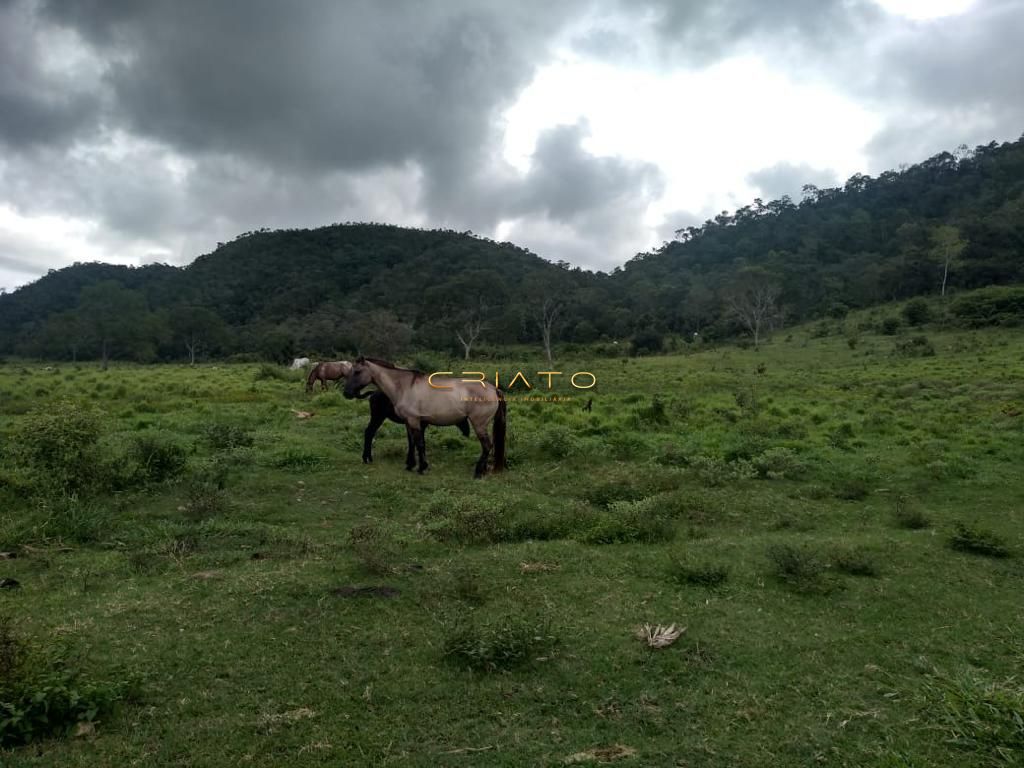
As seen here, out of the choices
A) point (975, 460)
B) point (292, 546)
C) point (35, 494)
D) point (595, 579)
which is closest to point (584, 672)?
point (595, 579)

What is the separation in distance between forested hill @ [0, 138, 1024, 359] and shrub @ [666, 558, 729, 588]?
144 ft

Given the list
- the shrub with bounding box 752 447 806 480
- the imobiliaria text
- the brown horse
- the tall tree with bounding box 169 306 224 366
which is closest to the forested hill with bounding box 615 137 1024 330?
the imobiliaria text

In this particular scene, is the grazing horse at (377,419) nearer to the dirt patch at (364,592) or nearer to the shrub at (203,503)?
the shrub at (203,503)

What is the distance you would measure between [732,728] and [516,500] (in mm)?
5271

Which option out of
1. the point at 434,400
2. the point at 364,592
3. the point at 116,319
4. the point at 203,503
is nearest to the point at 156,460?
the point at 203,503

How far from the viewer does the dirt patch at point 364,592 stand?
568cm

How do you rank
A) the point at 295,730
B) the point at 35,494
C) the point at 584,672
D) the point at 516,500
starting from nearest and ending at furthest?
Result: the point at 295,730, the point at 584,672, the point at 35,494, the point at 516,500

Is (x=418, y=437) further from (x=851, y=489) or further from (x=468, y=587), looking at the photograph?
(x=851, y=489)

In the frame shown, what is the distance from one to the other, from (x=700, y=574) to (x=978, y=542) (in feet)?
11.4

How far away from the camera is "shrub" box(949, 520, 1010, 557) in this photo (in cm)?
705

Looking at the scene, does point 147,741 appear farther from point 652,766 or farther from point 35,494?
point 35,494

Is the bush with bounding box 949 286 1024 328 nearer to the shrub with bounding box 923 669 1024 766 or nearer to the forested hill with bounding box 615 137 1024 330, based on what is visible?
the forested hill with bounding box 615 137 1024 330

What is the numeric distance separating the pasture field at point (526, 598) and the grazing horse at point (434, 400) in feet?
2.44

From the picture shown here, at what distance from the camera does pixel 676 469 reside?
10766 mm
